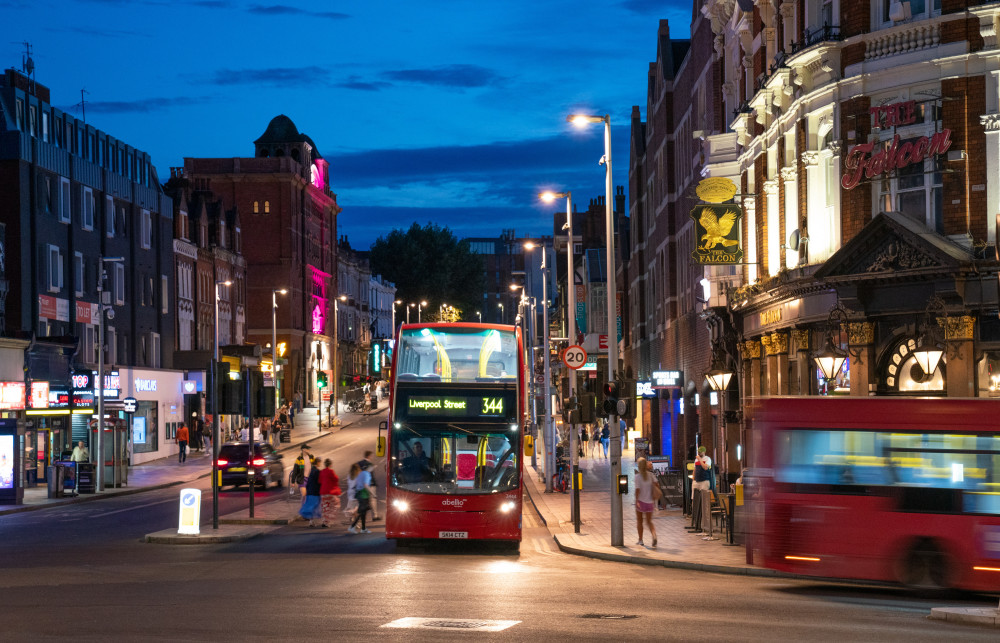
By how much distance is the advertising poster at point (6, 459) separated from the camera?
42344 mm

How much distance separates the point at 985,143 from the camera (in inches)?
1055

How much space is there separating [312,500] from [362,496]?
180 centimetres

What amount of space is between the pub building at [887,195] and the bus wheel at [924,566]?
26.4 feet

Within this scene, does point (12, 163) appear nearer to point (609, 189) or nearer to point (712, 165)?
point (712, 165)

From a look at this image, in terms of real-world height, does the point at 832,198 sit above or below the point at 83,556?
above

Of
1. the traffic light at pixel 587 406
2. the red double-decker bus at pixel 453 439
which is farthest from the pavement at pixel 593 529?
the traffic light at pixel 587 406

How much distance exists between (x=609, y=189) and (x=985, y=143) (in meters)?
7.61

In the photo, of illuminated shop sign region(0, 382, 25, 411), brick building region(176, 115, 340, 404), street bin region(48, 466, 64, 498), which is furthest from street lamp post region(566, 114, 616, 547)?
brick building region(176, 115, 340, 404)

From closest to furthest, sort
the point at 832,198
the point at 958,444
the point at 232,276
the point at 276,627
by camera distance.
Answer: the point at 276,627
the point at 958,444
the point at 832,198
the point at 232,276

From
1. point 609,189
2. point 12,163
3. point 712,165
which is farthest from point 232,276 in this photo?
point 609,189

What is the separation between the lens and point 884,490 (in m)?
19.2

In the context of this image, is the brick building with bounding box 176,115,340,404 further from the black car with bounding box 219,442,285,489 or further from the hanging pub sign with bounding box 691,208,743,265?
the hanging pub sign with bounding box 691,208,743,265

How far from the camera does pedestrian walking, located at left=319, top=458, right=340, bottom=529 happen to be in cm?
3275

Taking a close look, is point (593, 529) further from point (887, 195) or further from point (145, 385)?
point (145, 385)
